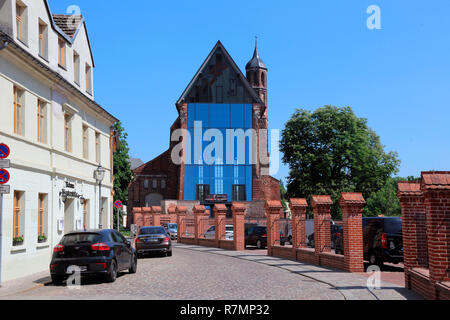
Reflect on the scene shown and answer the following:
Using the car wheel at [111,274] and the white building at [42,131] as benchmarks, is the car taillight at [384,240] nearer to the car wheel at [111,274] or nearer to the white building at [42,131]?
the car wheel at [111,274]

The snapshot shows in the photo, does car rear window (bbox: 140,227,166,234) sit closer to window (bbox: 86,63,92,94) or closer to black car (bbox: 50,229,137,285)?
window (bbox: 86,63,92,94)

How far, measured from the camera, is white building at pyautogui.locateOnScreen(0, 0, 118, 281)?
53.6 ft

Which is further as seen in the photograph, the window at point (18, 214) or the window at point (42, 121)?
the window at point (42, 121)

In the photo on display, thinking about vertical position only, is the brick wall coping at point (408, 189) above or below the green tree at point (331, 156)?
below

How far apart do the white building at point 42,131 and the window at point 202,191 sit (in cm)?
4038

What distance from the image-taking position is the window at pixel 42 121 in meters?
19.3

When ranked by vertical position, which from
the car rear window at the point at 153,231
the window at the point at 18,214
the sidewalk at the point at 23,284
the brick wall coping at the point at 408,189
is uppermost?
the brick wall coping at the point at 408,189

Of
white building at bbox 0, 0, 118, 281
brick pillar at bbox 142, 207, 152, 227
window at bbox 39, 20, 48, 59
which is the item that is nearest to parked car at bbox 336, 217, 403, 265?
white building at bbox 0, 0, 118, 281

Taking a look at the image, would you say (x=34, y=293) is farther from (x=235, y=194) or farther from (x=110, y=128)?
(x=235, y=194)

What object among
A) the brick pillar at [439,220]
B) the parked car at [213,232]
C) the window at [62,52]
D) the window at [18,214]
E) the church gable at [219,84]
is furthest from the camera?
the church gable at [219,84]

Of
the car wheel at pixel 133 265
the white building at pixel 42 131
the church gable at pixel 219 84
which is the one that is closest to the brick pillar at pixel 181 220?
the white building at pixel 42 131

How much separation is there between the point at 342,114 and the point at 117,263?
49.2m

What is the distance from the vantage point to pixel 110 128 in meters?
30.2

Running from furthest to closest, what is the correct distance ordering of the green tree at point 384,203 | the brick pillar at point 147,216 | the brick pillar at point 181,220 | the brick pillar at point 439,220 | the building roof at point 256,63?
the building roof at point 256,63
the green tree at point 384,203
the brick pillar at point 147,216
the brick pillar at point 181,220
the brick pillar at point 439,220
